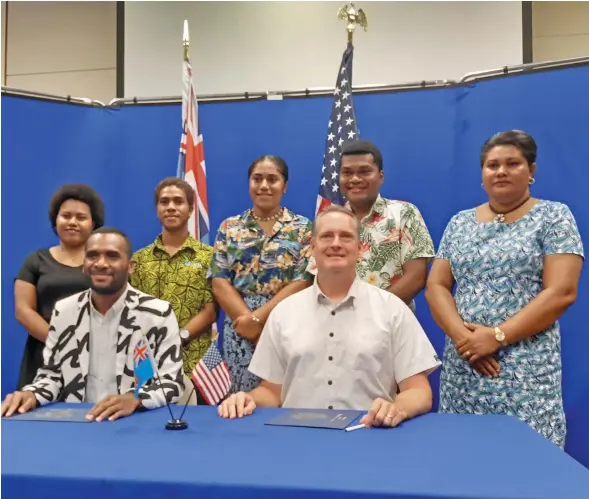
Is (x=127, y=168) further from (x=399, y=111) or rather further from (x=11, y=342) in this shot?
(x=399, y=111)

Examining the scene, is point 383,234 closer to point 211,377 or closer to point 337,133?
point 337,133

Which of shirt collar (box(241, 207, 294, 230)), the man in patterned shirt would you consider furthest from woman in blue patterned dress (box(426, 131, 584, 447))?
shirt collar (box(241, 207, 294, 230))

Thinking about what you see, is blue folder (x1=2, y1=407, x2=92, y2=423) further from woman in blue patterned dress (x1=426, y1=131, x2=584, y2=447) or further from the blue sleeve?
the blue sleeve

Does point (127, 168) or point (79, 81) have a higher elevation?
point (79, 81)

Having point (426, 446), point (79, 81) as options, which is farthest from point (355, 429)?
point (79, 81)

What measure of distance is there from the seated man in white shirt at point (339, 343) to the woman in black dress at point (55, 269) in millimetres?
1195

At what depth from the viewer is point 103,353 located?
8.05 feet

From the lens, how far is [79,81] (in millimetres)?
6355

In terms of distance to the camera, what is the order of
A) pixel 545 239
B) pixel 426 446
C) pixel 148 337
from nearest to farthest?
pixel 426 446 → pixel 148 337 → pixel 545 239

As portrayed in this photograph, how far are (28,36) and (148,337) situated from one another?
499 cm

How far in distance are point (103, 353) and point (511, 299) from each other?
4.98ft

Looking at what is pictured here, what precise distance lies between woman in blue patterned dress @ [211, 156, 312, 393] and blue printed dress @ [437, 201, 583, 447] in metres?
0.82

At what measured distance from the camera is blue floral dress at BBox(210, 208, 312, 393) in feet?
10.4

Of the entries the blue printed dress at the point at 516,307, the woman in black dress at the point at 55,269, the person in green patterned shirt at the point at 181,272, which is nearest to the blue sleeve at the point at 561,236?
the blue printed dress at the point at 516,307
